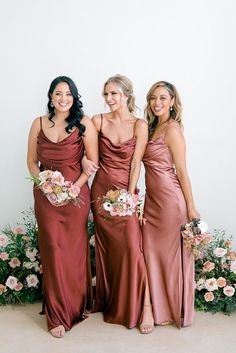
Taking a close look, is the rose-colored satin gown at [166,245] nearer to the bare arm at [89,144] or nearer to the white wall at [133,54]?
the bare arm at [89,144]

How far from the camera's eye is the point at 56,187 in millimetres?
3812

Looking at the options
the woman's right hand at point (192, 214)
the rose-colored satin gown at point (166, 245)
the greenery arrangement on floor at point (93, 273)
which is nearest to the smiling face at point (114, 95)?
the rose-colored satin gown at point (166, 245)

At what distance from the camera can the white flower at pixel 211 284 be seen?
4.47 meters

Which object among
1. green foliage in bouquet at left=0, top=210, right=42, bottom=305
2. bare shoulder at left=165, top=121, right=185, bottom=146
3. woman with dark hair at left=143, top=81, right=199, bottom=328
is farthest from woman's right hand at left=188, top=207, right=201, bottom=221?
green foliage in bouquet at left=0, top=210, right=42, bottom=305

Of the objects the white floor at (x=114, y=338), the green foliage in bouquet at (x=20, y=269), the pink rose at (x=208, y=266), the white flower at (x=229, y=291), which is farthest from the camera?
the green foliage in bouquet at (x=20, y=269)

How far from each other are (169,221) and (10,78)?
243 cm

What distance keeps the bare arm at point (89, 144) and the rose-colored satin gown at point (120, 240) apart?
61 millimetres

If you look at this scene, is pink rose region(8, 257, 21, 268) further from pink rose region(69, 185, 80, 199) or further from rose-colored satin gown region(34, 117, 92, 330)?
pink rose region(69, 185, 80, 199)

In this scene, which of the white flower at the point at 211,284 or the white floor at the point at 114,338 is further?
the white flower at the point at 211,284

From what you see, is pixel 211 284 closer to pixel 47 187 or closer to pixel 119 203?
pixel 119 203

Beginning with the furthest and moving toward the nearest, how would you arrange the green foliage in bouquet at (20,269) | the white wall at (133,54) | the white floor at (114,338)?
the white wall at (133,54) < the green foliage in bouquet at (20,269) < the white floor at (114,338)

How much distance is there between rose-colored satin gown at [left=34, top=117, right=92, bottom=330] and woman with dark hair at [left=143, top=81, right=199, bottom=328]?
0.59 meters

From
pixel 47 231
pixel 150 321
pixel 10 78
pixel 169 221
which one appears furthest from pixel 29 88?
pixel 150 321

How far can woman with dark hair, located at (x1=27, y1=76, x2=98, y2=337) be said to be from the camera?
404 cm
